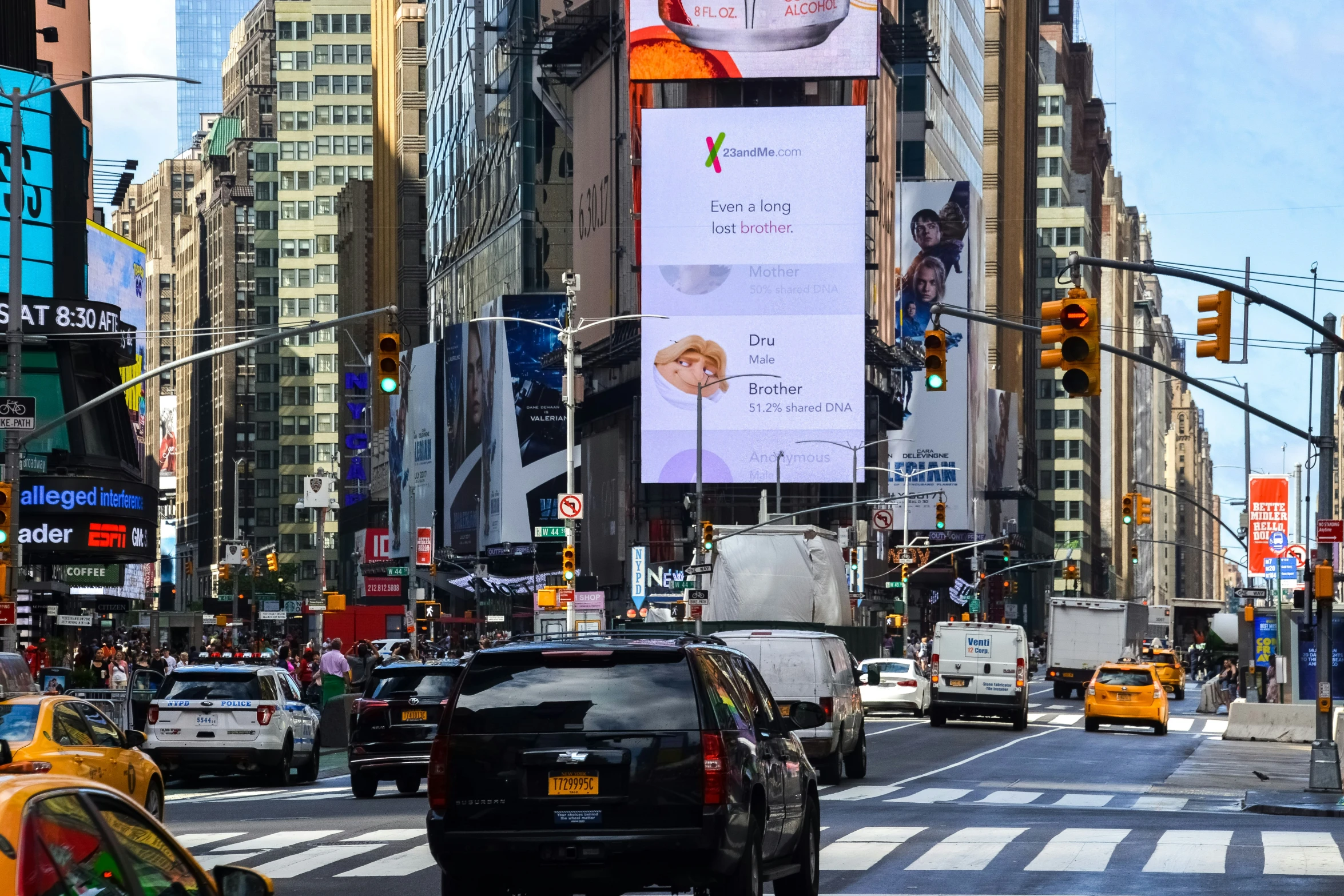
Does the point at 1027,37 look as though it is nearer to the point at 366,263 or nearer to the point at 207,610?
the point at 366,263

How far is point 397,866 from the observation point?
16.6 m

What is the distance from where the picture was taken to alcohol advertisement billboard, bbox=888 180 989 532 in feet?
409

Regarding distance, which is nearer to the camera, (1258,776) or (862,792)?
(862,792)

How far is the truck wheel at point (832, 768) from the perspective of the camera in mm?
28078

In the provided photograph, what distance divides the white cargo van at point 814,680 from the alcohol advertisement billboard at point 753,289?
5784cm

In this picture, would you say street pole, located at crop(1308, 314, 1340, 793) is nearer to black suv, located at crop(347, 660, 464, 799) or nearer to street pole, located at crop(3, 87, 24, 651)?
black suv, located at crop(347, 660, 464, 799)

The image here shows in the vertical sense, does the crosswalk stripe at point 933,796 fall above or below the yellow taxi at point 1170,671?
above

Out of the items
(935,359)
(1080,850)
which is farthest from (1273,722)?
(1080,850)

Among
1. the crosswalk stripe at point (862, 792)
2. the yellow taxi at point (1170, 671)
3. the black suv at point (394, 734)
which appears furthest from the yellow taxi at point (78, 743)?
the yellow taxi at point (1170, 671)

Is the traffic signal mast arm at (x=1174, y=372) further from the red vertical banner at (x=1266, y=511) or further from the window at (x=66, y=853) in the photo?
the red vertical banner at (x=1266, y=511)

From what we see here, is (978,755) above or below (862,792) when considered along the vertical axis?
below

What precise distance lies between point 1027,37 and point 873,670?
541 ft

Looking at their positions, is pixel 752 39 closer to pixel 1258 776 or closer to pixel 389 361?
pixel 389 361

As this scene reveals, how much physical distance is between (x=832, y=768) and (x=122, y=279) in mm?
59112
